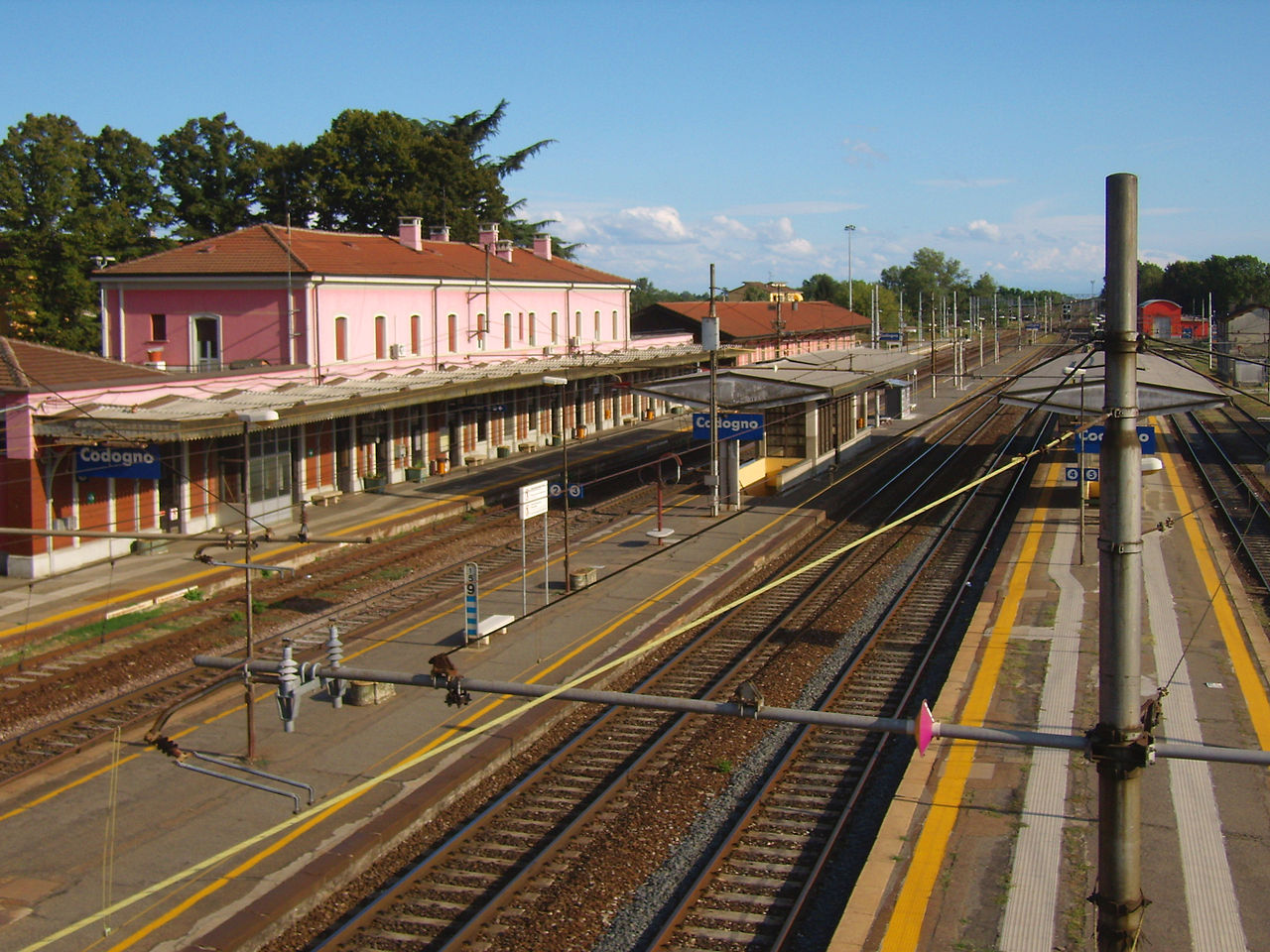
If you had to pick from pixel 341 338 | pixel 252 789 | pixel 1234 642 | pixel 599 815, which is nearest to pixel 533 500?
pixel 252 789

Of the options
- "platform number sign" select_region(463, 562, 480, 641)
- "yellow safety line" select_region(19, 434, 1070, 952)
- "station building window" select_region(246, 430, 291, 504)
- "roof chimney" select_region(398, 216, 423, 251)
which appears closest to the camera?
"yellow safety line" select_region(19, 434, 1070, 952)

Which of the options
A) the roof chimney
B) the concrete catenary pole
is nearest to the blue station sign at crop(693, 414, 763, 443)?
the roof chimney

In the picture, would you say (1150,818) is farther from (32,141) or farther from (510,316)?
(32,141)

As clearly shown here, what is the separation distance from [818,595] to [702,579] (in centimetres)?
238

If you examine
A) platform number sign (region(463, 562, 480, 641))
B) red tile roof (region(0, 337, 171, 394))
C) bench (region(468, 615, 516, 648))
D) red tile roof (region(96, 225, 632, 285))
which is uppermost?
red tile roof (region(96, 225, 632, 285))

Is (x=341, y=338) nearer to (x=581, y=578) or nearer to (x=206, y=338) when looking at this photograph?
(x=206, y=338)

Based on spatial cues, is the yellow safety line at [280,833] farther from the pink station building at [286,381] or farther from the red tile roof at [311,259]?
the red tile roof at [311,259]

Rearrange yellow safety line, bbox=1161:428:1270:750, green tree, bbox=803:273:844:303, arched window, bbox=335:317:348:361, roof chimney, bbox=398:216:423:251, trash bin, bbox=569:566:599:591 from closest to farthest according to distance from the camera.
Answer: yellow safety line, bbox=1161:428:1270:750
trash bin, bbox=569:566:599:591
arched window, bbox=335:317:348:361
roof chimney, bbox=398:216:423:251
green tree, bbox=803:273:844:303

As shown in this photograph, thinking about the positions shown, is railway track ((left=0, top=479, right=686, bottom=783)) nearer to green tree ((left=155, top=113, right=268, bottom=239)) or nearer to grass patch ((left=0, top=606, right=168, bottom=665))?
grass patch ((left=0, top=606, right=168, bottom=665))

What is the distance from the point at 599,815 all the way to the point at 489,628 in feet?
→ 22.0

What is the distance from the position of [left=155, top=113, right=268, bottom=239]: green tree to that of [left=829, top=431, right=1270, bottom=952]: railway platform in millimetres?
51988

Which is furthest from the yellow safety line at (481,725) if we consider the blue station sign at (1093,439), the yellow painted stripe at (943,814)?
the blue station sign at (1093,439)

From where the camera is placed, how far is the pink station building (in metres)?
22.9

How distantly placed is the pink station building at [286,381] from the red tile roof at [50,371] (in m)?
0.05
